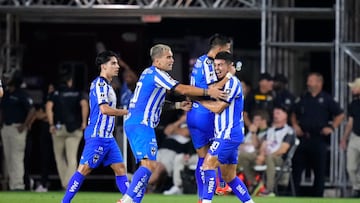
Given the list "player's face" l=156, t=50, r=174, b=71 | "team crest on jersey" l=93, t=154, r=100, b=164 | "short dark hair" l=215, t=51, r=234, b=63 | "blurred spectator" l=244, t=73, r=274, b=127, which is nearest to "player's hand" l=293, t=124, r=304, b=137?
"blurred spectator" l=244, t=73, r=274, b=127

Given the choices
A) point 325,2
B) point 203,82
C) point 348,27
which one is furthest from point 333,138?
point 203,82

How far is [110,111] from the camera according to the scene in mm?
17422

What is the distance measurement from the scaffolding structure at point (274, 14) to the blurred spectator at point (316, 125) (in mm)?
404

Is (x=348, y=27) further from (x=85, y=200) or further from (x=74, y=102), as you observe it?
(x=85, y=200)

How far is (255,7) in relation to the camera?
23.7 meters

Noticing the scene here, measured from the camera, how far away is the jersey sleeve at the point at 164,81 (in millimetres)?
16688

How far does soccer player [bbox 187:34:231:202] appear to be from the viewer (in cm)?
1784

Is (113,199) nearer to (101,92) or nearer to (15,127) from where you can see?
(101,92)

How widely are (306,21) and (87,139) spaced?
1211 cm

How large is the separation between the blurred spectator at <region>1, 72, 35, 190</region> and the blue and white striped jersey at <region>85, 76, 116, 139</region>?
6.75 m

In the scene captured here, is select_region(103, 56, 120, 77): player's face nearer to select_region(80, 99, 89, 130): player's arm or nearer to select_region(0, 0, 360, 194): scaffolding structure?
select_region(0, 0, 360, 194): scaffolding structure

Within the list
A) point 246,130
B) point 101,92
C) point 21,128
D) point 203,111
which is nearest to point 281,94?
point 246,130

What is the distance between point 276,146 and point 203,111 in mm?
5640

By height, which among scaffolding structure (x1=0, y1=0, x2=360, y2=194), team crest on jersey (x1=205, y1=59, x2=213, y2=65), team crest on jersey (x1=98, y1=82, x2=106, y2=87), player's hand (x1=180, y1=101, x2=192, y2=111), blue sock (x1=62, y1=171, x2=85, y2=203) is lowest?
blue sock (x1=62, y1=171, x2=85, y2=203)
